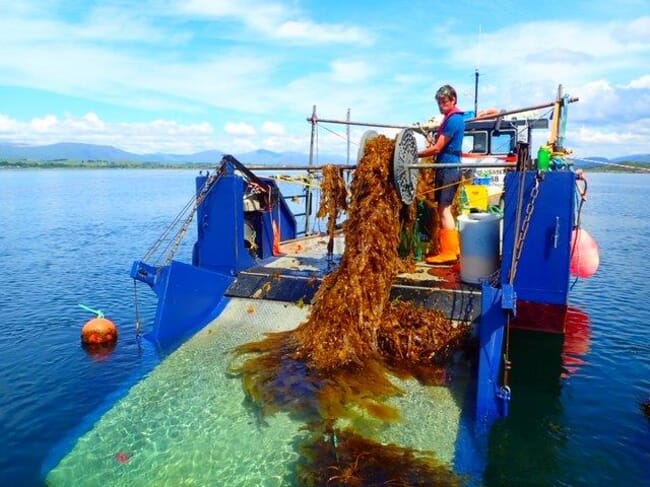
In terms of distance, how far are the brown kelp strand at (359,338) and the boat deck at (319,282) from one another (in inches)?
9.4

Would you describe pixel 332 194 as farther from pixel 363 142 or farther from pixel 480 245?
pixel 480 245

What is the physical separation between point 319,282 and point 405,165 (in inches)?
82.0

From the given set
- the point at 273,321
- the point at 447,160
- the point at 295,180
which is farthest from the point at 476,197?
the point at 273,321

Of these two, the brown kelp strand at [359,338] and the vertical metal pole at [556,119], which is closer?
the brown kelp strand at [359,338]

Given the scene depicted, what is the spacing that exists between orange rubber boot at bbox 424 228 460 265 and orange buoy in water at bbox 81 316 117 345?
5843 millimetres

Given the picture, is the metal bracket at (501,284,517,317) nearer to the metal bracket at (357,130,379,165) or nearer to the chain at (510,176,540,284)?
the chain at (510,176,540,284)

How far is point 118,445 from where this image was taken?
5066 millimetres

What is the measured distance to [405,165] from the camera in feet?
22.5

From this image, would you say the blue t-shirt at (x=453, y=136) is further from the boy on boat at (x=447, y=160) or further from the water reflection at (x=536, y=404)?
the water reflection at (x=536, y=404)

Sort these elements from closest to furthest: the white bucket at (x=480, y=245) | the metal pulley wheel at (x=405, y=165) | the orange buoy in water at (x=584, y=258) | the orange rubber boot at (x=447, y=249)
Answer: the metal pulley wheel at (x=405, y=165) < the white bucket at (x=480, y=245) < the orange rubber boot at (x=447, y=249) < the orange buoy in water at (x=584, y=258)

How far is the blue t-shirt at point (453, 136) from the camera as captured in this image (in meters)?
7.45

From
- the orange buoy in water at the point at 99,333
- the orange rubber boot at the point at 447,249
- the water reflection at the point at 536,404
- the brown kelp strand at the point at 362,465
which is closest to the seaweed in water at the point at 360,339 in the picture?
the brown kelp strand at the point at 362,465

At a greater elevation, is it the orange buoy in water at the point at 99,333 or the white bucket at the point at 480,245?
the white bucket at the point at 480,245

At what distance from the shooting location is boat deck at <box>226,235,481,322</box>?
6.61 m
